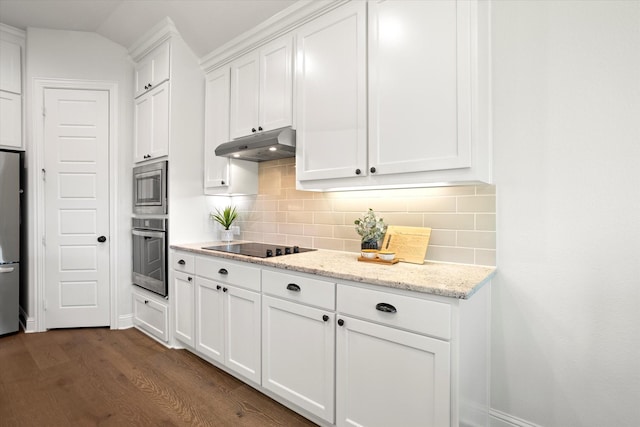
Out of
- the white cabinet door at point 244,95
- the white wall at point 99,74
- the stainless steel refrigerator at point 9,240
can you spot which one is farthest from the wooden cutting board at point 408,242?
the stainless steel refrigerator at point 9,240

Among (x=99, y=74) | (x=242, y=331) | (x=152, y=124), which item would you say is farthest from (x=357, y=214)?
(x=99, y=74)

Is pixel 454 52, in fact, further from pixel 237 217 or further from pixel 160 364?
pixel 160 364

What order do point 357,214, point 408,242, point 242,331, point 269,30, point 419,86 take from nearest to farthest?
1. point 419,86
2. point 408,242
3. point 242,331
4. point 357,214
5. point 269,30

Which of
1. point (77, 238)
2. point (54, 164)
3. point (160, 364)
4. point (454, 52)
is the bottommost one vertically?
point (160, 364)

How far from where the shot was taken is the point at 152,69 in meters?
3.07

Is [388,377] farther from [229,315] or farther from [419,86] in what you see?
[419,86]

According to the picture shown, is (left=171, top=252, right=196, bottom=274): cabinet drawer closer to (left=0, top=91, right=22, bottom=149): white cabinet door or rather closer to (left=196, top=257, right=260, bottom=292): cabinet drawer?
(left=196, top=257, right=260, bottom=292): cabinet drawer

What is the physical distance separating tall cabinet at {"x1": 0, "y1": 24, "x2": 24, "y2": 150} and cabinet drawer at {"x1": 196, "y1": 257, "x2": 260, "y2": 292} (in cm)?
247

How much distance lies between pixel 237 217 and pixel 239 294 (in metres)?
1.18

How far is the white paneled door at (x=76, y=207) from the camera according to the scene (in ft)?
10.5

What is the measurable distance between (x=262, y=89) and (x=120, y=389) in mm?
2353

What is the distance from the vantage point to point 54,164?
319cm

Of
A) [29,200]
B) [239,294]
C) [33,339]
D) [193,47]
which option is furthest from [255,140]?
[33,339]

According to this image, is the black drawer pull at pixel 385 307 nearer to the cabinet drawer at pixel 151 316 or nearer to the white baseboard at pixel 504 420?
the white baseboard at pixel 504 420
